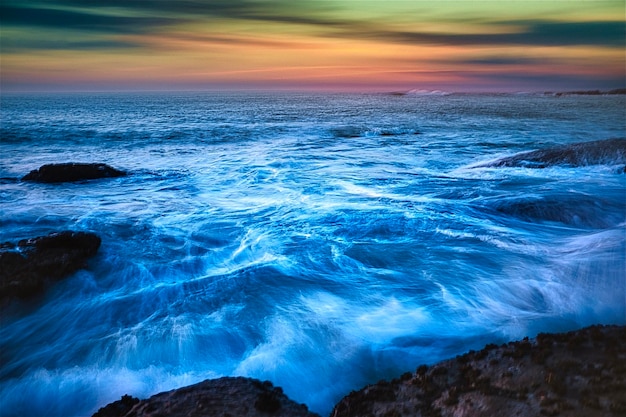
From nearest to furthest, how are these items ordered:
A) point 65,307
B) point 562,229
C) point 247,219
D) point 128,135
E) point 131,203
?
point 65,307
point 562,229
point 247,219
point 131,203
point 128,135

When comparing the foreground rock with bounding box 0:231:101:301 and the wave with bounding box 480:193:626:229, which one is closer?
the foreground rock with bounding box 0:231:101:301

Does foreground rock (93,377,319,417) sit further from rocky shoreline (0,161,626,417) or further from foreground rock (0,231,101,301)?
foreground rock (0,231,101,301)

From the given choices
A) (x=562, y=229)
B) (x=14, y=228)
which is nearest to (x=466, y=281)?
(x=562, y=229)

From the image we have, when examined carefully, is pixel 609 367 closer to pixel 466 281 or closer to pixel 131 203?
pixel 466 281

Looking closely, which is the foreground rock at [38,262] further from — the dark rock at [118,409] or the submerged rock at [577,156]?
the submerged rock at [577,156]

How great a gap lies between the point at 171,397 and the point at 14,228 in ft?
28.7

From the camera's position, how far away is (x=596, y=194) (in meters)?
11.5

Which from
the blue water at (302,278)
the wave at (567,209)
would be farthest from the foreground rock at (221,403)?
the wave at (567,209)

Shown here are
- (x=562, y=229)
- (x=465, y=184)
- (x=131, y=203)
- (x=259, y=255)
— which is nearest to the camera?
(x=259, y=255)

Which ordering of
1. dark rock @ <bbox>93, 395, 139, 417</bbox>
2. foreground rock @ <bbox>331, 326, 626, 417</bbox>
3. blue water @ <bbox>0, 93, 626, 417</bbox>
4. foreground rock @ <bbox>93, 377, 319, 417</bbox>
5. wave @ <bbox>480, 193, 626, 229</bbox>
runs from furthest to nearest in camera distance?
wave @ <bbox>480, 193, 626, 229</bbox>
blue water @ <bbox>0, 93, 626, 417</bbox>
dark rock @ <bbox>93, 395, 139, 417</bbox>
foreground rock @ <bbox>93, 377, 319, 417</bbox>
foreground rock @ <bbox>331, 326, 626, 417</bbox>

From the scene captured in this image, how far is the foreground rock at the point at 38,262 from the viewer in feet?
21.7

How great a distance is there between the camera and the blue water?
18.1 feet

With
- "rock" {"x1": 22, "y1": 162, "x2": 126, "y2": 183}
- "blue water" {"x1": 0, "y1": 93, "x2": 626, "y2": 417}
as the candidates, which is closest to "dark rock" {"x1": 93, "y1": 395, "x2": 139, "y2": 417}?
"blue water" {"x1": 0, "y1": 93, "x2": 626, "y2": 417}

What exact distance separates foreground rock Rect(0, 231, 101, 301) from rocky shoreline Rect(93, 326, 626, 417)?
3.58 meters
